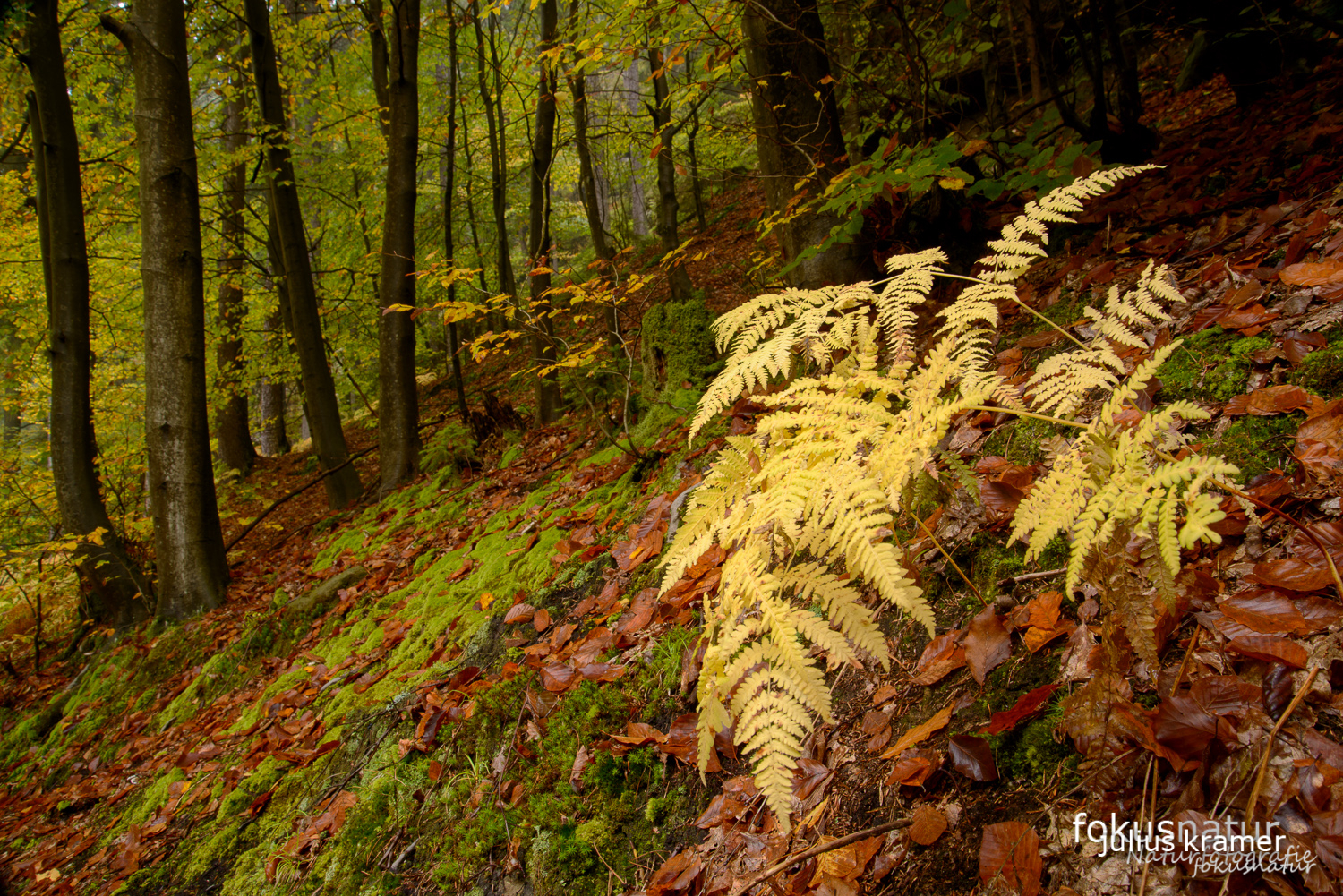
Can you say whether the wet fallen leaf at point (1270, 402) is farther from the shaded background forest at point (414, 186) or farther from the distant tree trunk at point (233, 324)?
the distant tree trunk at point (233, 324)

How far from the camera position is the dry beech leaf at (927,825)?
1.29m

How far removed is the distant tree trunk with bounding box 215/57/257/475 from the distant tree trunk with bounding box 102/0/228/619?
360 centimetres

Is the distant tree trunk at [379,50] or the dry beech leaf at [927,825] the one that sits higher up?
the distant tree trunk at [379,50]

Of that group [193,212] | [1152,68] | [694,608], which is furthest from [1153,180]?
[193,212]

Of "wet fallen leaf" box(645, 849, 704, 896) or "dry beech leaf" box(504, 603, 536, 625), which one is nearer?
"wet fallen leaf" box(645, 849, 704, 896)

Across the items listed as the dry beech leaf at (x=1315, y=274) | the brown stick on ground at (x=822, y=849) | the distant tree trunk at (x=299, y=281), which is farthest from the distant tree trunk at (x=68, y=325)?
the dry beech leaf at (x=1315, y=274)

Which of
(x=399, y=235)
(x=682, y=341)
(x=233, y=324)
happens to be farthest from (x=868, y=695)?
(x=233, y=324)

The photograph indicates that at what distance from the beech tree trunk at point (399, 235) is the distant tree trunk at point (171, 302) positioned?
1757mm

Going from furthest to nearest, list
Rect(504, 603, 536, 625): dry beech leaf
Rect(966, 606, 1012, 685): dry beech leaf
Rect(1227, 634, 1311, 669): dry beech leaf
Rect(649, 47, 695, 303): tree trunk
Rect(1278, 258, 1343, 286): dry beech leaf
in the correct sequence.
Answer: Rect(649, 47, 695, 303): tree trunk, Rect(504, 603, 536, 625): dry beech leaf, Rect(1278, 258, 1343, 286): dry beech leaf, Rect(966, 606, 1012, 685): dry beech leaf, Rect(1227, 634, 1311, 669): dry beech leaf

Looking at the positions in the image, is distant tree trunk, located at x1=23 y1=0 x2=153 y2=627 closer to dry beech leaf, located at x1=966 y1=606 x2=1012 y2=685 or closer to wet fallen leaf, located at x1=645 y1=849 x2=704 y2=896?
wet fallen leaf, located at x1=645 y1=849 x2=704 y2=896

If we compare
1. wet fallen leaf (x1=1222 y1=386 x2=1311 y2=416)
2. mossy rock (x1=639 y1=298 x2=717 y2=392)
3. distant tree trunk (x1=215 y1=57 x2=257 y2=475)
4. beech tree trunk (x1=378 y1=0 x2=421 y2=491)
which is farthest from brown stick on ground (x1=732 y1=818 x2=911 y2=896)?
distant tree trunk (x1=215 y1=57 x2=257 y2=475)

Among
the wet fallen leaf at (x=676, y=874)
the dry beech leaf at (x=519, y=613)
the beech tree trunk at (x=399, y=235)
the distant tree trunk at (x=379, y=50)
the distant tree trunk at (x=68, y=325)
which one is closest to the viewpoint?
the wet fallen leaf at (x=676, y=874)

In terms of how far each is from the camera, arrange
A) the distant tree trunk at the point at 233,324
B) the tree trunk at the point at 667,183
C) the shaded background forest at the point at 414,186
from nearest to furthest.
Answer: the shaded background forest at the point at 414,186
the tree trunk at the point at 667,183
the distant tree trunk at the point at 233,324

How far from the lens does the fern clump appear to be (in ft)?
3.28
